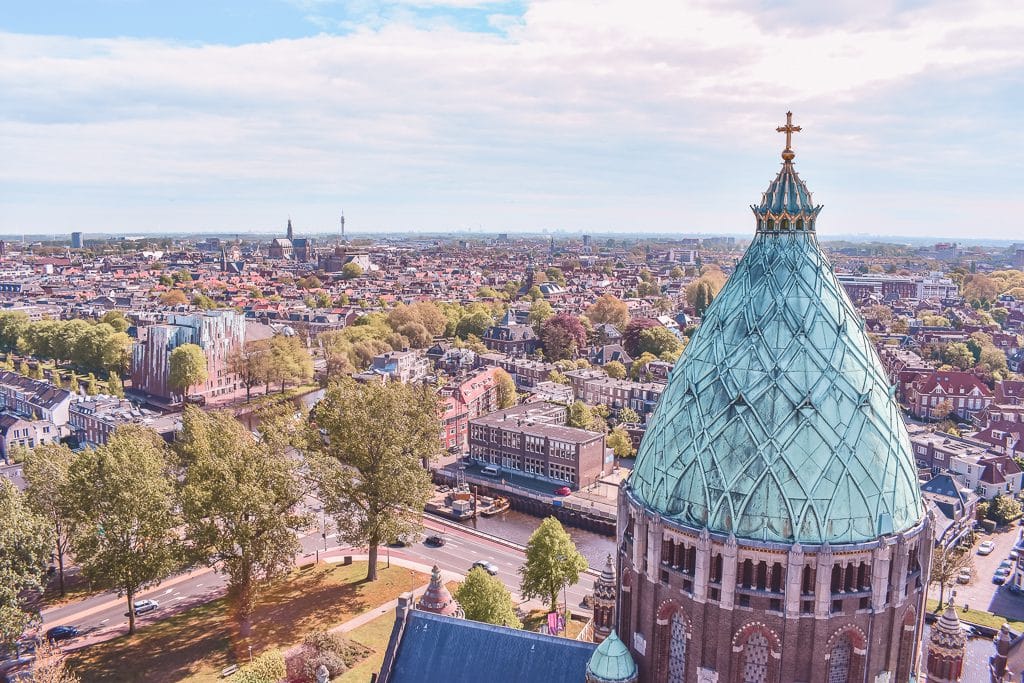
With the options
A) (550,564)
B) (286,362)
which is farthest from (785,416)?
(286,362)

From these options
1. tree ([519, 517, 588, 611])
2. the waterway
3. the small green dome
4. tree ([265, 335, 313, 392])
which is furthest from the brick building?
the small green dome

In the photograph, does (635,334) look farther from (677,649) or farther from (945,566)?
(677,649)

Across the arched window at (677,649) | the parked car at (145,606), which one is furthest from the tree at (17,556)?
the arched window at (677,649)

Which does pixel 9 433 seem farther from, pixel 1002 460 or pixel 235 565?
pixel 1002 460

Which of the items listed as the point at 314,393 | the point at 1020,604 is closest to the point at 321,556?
the point at 1020,604

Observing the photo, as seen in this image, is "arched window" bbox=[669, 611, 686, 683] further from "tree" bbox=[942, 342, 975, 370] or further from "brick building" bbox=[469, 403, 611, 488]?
"tree" bbox=[942, 342, 975, 370]

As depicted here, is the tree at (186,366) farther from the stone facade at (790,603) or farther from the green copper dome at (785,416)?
the stone facade at (790,603)
